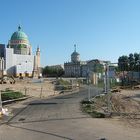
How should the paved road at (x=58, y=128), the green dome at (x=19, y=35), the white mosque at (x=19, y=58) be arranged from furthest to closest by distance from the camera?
the green dome at (x=19, y=35), the white mosque at (x=19, y=58), the paved road at (x=58, y=128)

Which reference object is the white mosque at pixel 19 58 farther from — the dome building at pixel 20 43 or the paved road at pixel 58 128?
the paved road at pixel 58 128

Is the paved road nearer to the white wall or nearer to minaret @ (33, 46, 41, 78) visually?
minaret @ (33, 46, 41, 78)

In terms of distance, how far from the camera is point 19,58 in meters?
151

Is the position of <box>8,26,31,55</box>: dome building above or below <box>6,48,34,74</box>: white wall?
above

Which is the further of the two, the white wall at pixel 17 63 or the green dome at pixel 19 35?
the green dome at pixel 19 35

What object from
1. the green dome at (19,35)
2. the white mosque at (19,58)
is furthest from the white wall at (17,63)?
the green dome at (19,35)

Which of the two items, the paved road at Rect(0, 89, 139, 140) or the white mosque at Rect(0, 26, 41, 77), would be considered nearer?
the paved road at Rect(0, 89, 139, 140)

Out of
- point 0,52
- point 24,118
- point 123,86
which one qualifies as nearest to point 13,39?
point 0,52

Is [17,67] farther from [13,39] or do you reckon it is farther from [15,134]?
[15,134]

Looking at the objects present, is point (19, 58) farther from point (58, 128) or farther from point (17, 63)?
point (58, 128)

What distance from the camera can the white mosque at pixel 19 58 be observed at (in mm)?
142538

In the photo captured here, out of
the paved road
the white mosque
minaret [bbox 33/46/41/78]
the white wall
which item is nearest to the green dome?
the white mosque

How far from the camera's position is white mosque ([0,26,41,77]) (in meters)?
143

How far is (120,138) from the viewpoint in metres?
11.2
